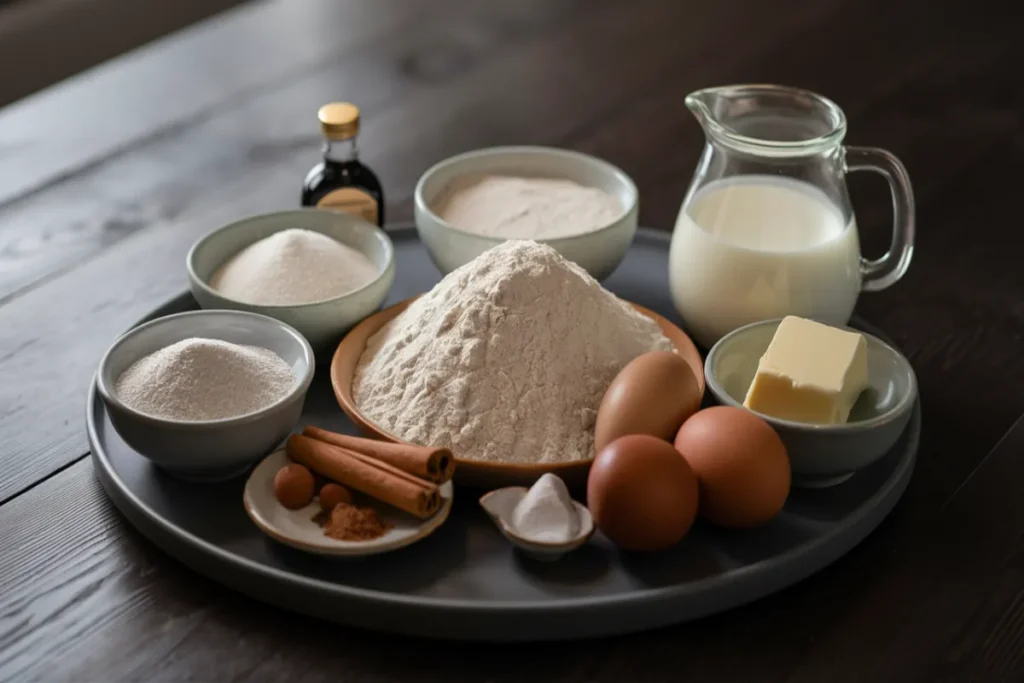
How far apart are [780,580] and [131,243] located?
0.87m

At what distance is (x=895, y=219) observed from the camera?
4.07 feet

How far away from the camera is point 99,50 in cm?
240

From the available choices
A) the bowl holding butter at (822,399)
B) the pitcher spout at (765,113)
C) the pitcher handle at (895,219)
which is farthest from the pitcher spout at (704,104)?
the bowl holding butter at (822,399)

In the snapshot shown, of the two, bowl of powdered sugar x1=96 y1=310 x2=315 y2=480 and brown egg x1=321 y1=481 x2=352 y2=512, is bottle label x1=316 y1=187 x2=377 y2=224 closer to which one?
bowl of powdered sugar x1=96 y1=310 x2=315 y2=480

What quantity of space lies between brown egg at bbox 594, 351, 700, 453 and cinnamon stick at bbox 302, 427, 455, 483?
0.42ft

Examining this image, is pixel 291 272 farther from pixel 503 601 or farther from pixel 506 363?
pixel 503 601

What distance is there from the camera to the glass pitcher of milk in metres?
1.18

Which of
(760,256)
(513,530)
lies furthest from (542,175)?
(513,530)

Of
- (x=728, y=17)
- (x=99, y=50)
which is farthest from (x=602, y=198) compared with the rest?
(x=99, y=50)

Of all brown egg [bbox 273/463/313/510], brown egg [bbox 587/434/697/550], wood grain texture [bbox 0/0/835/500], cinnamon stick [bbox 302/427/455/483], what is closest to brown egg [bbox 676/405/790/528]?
brown egg [bbox 587/434/697/550]

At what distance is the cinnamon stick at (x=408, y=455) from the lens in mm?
952

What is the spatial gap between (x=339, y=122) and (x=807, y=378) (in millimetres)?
592

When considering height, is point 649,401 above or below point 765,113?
below

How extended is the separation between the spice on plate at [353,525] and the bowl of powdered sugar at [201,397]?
0.10 metres
